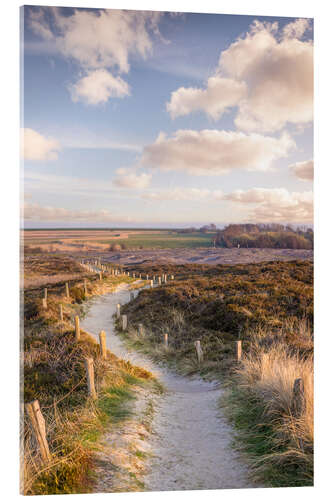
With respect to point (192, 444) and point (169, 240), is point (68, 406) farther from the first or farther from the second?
point (169, 240)

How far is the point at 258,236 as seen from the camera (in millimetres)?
5414

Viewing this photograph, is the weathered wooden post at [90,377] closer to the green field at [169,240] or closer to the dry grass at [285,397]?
the green field at [169,240]

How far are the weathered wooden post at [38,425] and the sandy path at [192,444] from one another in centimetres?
106

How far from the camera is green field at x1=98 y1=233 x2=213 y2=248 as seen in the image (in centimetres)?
546

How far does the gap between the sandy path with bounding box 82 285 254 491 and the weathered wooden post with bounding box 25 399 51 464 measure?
3.48ft

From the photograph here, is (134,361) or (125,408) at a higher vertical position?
(125,408)

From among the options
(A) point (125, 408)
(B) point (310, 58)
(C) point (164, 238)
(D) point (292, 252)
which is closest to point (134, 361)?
(A) point (125, 408)

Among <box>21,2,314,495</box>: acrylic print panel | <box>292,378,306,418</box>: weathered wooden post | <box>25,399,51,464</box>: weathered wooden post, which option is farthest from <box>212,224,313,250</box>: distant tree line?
<box>25,399,51,464</box>: weathered wooden post

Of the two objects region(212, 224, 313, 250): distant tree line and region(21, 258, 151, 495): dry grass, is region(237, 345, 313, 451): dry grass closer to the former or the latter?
region(212, 224, 313, 250): distant tree line

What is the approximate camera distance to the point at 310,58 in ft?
15.5

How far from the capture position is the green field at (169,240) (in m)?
5.46

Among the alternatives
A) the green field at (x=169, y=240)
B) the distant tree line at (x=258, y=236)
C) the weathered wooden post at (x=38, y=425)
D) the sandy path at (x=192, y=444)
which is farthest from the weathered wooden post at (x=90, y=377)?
the distant tree line at (x=258, y=236)

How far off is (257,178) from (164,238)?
175 cm
